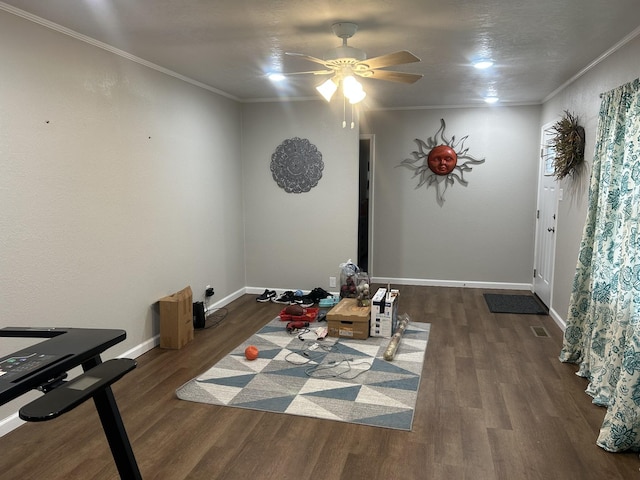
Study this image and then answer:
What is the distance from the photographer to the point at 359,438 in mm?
2721

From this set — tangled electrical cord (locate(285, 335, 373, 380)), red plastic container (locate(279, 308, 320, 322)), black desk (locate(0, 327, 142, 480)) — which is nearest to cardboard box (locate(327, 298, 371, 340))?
tangled electrical cord (locate(285, 335, 373, 380))

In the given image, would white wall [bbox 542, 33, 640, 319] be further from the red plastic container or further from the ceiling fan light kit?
the red plastic container

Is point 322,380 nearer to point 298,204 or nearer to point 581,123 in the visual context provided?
point 298,204

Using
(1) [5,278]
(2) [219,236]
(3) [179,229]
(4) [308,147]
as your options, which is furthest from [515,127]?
(1) [5,278]

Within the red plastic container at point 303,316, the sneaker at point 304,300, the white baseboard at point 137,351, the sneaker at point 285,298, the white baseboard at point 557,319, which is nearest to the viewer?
the white baseboard at point 137,351

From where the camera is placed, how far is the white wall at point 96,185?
2.82 metres

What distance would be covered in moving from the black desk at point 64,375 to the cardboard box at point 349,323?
267cm

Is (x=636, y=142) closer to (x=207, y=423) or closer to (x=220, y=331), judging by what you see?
(x=207, y=423)

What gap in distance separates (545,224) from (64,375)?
17.7 feet

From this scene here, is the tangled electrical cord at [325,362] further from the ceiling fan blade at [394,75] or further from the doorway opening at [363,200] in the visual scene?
the doorway opening at [363,200]

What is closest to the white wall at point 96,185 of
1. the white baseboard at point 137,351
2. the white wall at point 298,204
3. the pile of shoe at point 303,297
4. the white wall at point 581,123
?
the white baseboard at point 137,351

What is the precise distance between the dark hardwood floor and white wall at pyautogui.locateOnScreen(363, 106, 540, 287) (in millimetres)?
2670

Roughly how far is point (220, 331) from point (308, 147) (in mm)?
2429

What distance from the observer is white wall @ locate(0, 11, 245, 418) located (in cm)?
282
